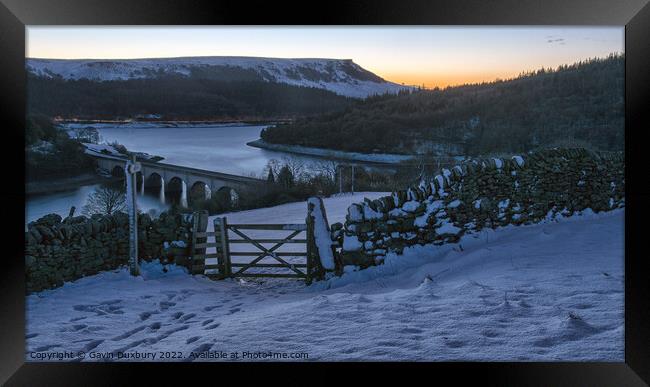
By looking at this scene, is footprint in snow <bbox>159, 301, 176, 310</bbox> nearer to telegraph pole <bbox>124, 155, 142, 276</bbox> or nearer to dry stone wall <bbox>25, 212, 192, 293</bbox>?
telegraph pole <bbox>124, 155, 142, 276</bbox>

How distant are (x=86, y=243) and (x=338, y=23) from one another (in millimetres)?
3958

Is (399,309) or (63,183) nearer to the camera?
(399,309)

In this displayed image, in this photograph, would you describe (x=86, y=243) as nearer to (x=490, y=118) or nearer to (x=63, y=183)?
(x=63, y=183)

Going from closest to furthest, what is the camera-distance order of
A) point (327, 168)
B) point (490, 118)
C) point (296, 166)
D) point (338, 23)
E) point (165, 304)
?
1. point (338, 23)
2. point (165, 304)
3. point (296, 166)
4. point (327, 168)
5. point (490, 118)

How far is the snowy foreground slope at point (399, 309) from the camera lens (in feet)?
12.6

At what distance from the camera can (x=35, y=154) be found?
10570 mm

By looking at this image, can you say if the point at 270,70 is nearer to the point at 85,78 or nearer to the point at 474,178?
the point at 85,78

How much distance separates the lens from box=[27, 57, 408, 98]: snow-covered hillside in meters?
9.17

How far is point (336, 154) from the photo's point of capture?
12109 millimetres

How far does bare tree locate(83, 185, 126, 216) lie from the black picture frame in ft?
20.5

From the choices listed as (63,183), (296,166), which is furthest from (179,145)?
(296,166)

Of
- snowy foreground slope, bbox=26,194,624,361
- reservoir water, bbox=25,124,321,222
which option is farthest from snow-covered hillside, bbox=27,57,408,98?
snowy foreground slope, bbox=26,194,624,361

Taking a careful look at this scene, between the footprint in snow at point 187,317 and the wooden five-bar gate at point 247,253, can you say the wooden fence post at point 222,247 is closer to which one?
the wooden five-bar gate at point 247,253

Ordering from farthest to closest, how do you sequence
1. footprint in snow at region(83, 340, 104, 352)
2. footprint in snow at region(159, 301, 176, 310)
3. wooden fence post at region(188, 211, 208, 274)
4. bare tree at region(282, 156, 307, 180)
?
bare tree at region(282, 156, 307, 180) → wooden fence post at region(188, 211, 208, 274) → footprint in snow at region(159, 301, 176, 310) → footprint in snow at region(83, 340, 104, 352)
